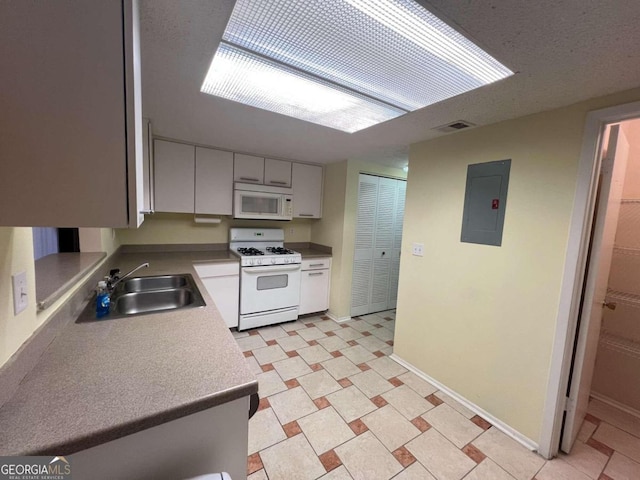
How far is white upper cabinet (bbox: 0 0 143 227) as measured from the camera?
554mm

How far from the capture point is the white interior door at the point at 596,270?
4.79ft

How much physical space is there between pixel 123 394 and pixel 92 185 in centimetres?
61

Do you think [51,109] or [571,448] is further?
[571,448]

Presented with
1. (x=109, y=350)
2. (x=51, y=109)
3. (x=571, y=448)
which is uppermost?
(x=51, y=109)

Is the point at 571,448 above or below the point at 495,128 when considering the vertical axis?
below

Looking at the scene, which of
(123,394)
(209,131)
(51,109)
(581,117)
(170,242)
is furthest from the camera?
(170,242)

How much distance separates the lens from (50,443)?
0.59m

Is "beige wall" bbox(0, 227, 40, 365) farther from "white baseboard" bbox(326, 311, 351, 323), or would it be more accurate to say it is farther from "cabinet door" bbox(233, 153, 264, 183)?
"white baseboard" bbox(326, 311, 351, 323)

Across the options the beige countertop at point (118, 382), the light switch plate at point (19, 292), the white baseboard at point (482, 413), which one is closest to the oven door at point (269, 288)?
the white baseboard at point (482, 413)

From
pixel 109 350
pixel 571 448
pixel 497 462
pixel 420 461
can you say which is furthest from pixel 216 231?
pixel 571 448

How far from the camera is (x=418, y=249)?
7.64 ft

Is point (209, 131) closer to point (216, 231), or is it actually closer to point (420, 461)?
point (216, 231)

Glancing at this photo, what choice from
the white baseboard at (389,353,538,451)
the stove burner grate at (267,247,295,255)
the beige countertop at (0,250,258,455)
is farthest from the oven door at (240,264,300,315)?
the beige countertop at (0,250,258,455)

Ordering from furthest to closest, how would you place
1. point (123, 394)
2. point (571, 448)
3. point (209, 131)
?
point (209, 131) < point (571, 448) < point (123, 394)
